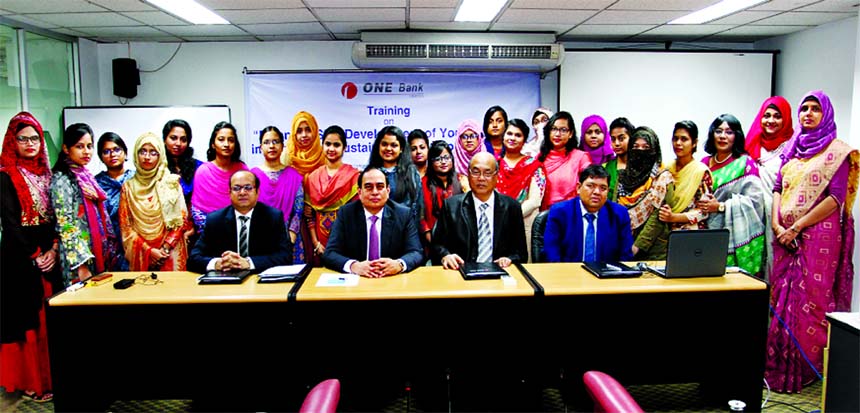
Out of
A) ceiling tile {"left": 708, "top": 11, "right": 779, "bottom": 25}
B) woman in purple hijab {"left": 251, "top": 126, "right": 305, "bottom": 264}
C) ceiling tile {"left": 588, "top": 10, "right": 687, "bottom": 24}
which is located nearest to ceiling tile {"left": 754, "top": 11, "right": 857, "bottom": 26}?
ceiling tile {"left": 708, "top": 11, "right": 779, "bottom": 25}

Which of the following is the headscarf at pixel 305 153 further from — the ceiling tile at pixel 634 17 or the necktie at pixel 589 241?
the ceiling tile at pixel 634 17

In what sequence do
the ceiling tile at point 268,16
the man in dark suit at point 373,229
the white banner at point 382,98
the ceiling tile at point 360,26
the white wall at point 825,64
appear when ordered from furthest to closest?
the white banner at point 382,98
the ceiling tile at point 360,26
the white wall at point 825,64
the ceiling tile at point 268,16
the man in dark suit at point 373,229

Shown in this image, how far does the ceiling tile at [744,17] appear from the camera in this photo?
4371 millimetres

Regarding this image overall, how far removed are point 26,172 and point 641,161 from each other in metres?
3.67

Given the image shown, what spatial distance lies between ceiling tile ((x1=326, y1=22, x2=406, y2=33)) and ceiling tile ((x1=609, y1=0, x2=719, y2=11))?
5.92 ft

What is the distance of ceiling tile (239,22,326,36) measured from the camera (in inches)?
187

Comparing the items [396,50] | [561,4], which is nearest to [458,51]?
[396,50]

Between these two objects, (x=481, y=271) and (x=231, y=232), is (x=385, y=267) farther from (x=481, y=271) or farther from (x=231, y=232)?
(x=231, y=232)

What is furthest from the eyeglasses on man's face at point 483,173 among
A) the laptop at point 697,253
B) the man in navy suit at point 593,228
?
the laptop at point 697,253

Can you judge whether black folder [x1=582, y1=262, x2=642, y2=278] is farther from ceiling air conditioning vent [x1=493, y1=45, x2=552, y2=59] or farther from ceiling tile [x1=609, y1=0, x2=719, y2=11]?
ceiling air conditioning vent [x1=493, y1=45, x2=552, y2=59]

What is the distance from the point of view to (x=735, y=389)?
8.86 ft

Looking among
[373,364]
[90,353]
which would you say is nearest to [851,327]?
[373,364]

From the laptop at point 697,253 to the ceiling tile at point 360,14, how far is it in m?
2.70

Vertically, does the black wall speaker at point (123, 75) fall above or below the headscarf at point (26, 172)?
above
